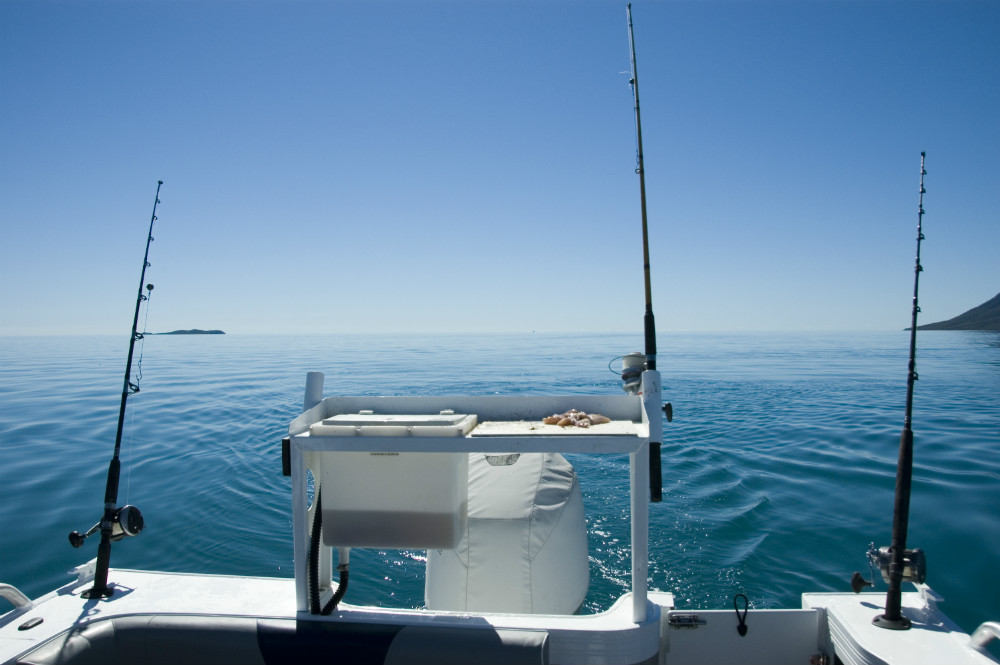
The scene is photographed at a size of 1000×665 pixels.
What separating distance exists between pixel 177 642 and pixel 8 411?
15.0 m

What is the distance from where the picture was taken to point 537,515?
4.22 m

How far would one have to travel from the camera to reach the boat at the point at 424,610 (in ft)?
8.22

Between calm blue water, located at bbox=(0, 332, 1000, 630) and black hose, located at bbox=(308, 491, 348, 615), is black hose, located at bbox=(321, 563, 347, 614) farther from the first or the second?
calm blue water, located at bbox=(0, 332, 1000, 630)

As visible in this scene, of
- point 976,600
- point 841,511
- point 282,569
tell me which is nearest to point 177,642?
point 282,569

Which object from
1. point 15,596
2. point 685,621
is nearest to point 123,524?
point 15,596

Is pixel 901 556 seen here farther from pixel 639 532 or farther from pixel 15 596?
pixel 15 596

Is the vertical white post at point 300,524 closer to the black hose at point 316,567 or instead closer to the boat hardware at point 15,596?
the black hose at point 316,567

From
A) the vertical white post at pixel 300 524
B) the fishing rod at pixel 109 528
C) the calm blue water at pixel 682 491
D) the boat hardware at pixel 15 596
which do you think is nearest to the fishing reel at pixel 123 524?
the fishing rod at pixel 109 528

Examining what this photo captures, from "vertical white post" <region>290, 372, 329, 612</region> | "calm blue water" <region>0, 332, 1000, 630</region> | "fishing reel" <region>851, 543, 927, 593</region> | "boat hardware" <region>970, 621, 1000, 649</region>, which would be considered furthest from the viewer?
"calm blue water" <region>0, 332, 1000, 630</region>

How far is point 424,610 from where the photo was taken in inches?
110

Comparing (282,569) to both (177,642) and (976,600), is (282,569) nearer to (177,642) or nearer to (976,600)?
(177,642)

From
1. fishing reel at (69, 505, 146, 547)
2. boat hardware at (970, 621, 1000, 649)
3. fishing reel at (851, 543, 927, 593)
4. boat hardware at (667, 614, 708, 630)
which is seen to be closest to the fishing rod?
fishing reel at (69, 505, 146, 547)

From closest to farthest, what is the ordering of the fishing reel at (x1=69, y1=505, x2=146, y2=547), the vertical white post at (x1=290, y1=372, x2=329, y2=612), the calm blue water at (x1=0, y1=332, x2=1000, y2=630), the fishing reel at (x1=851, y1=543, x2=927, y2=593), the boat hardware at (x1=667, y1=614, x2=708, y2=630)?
1. the vertical white post at (x1=290, y1=372, x2=329, y2=612)
2. the fishing reel at (x1=851, y1=543, x2=927, y2=593)
3. the boat hardware at (x1=667, y1=614, x2=708, y2=630)
4. the fishing reel at (x1=69, y1=505, x2=146, y2=547)
5. the calm blue water at (x1=0, y1=332, x2=1000, y2=630)

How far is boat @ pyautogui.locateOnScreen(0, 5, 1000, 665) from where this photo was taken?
2.51 meters
